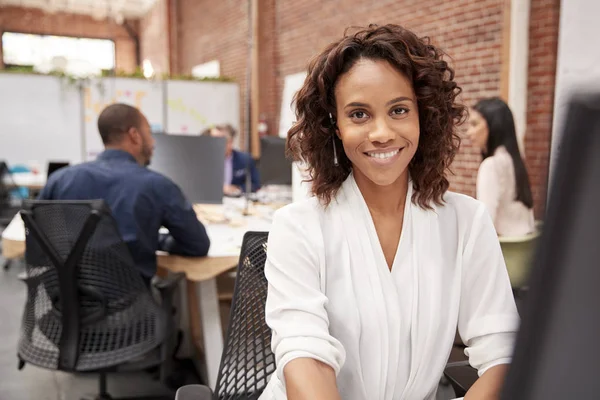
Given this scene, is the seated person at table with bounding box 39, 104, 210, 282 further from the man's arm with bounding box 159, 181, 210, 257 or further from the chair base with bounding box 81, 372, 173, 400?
the chair base with bounding box 81, 372, 173, 400

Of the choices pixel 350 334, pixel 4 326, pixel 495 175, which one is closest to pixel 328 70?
pixel 350 334

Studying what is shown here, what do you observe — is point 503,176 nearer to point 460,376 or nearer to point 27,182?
point 460,376

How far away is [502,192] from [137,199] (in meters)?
1.72

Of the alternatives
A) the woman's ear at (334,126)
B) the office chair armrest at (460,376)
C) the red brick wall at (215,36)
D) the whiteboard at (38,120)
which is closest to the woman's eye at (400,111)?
the woman's ear at (334,126)

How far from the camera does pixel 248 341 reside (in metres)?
1.25

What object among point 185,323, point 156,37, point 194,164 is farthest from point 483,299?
Result: point 156,37

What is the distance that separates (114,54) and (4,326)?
11618mm

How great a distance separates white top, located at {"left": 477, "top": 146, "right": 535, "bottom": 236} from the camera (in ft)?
8.48

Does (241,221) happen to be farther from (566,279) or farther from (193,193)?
(566,279)

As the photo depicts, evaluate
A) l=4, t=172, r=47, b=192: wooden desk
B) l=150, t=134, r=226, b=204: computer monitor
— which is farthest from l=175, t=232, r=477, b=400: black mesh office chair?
l=4, t=172, r=47, b=192: wooden desk

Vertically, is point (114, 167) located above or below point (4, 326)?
above

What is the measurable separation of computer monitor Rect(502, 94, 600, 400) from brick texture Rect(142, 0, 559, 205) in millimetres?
18

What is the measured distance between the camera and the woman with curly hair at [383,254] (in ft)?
3.37

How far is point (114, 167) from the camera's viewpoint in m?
2.21
